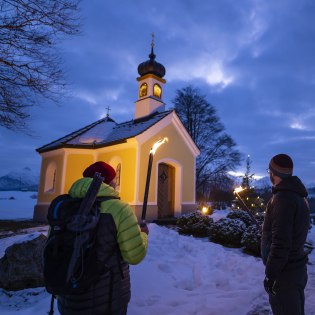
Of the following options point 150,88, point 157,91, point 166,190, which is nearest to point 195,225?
point 166,190

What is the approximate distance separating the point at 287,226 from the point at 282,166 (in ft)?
2.10

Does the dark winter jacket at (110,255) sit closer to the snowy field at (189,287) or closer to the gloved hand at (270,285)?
the gloved hand at (270,285)

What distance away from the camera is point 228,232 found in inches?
398

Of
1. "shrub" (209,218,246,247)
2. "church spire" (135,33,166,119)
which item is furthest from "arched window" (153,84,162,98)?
"shrub" (209,218,246,247)

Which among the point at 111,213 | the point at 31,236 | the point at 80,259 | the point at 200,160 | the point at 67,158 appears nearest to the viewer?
the point at 80,259

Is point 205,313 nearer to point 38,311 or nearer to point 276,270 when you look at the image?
point 276,270

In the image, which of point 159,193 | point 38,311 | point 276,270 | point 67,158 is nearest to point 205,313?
point 276,270

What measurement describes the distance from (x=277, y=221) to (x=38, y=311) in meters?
3.73

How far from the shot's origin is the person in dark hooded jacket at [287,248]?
2.74 m

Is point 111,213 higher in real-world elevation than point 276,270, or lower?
higher

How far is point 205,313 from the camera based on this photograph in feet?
13.8

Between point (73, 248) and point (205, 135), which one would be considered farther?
point (205, 135)

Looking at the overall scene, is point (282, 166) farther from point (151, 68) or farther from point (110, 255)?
point (151, 68)

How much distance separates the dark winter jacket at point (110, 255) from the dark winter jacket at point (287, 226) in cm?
129
